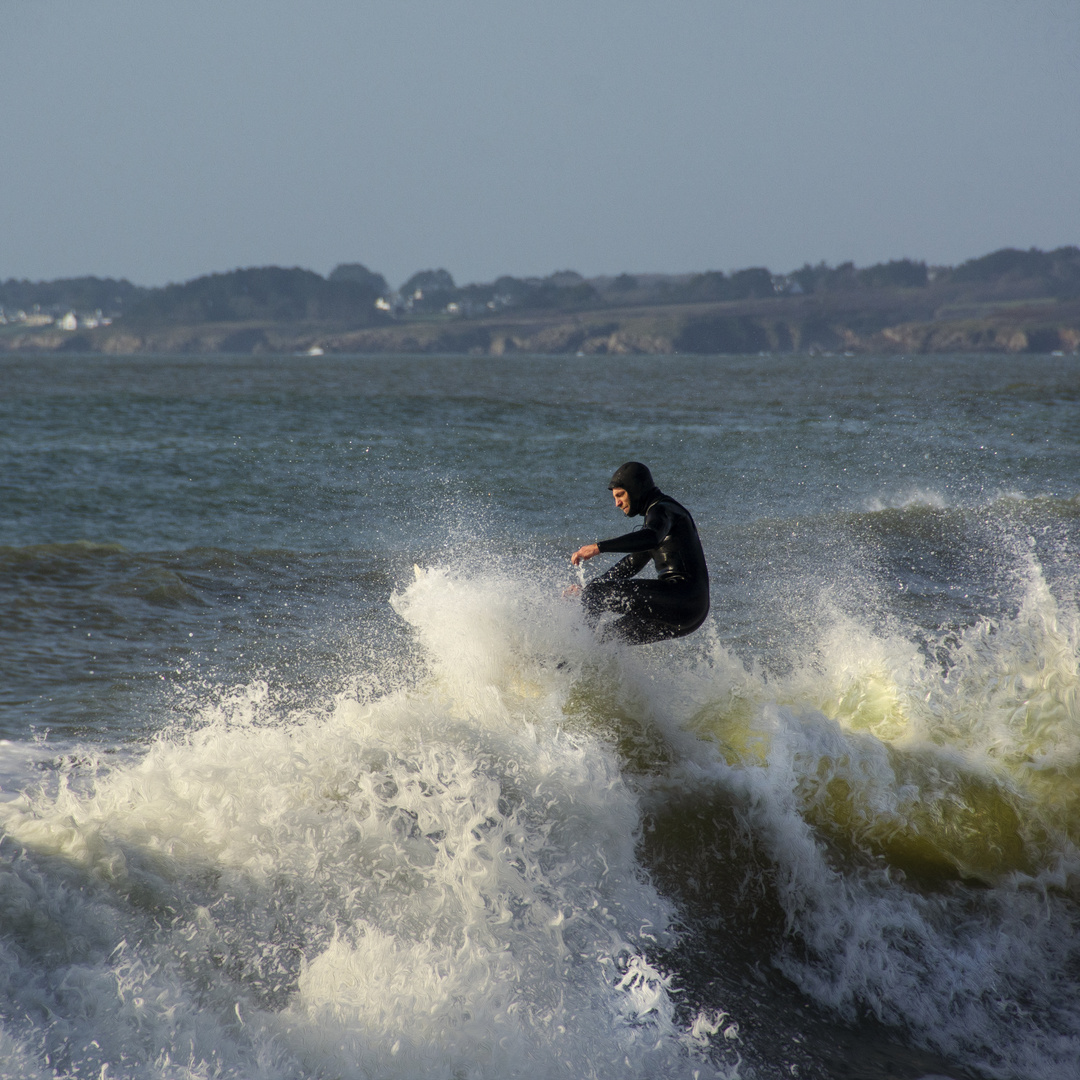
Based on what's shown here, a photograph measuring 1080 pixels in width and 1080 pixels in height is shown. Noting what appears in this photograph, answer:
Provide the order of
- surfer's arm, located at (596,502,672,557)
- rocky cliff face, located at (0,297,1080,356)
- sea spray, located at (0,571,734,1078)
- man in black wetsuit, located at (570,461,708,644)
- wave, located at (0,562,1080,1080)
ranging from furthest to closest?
rocky cliff face, located at (0,297,1080,356), man in black wetsuit, located at (570,461,708,644), surfer's arm, located at (596,502,672,557), wave, located at (0,562,1080,1080), sea spray, located at (0,571,734,1078)

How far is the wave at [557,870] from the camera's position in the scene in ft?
15.5

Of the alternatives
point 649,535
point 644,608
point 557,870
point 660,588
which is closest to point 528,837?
point 557,870

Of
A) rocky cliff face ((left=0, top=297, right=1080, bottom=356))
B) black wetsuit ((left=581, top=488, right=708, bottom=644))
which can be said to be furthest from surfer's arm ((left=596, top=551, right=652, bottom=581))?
rocky cliff face ((left=0, top=297, right=1080, bottom=356))

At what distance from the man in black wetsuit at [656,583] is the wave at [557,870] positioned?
26 cm

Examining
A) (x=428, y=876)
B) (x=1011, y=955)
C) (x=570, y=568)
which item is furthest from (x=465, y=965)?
(x=570, y=568)

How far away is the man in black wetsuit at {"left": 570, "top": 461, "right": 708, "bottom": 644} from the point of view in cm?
697

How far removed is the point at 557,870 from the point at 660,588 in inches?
83.0

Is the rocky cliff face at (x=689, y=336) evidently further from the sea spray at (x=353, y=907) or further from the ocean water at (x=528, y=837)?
the sea spray at (x=353, y=907)

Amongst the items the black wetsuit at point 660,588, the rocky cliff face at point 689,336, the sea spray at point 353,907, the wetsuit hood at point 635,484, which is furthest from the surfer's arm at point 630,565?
the rocky cliff face at point 689,336

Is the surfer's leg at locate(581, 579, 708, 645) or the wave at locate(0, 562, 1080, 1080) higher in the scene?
the surfer's leg at locate(581, 579, 708, 645)

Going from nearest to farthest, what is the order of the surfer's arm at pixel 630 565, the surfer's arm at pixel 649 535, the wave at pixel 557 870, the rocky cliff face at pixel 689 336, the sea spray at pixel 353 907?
the sea spray at pixel 353 907
the wave at pixel 557 870
the surfer's arm at pixel 649 535
the surfer's arm at pixel 630 565
the rocky cliff face at pixel 689 336

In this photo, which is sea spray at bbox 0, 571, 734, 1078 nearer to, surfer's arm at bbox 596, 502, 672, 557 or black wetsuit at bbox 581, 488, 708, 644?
black wetsuit at bbox 581, 488, 708, 644

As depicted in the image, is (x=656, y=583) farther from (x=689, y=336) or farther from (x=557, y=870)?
(x=689, y=336)

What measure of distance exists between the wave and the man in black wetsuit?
0.86 ft
